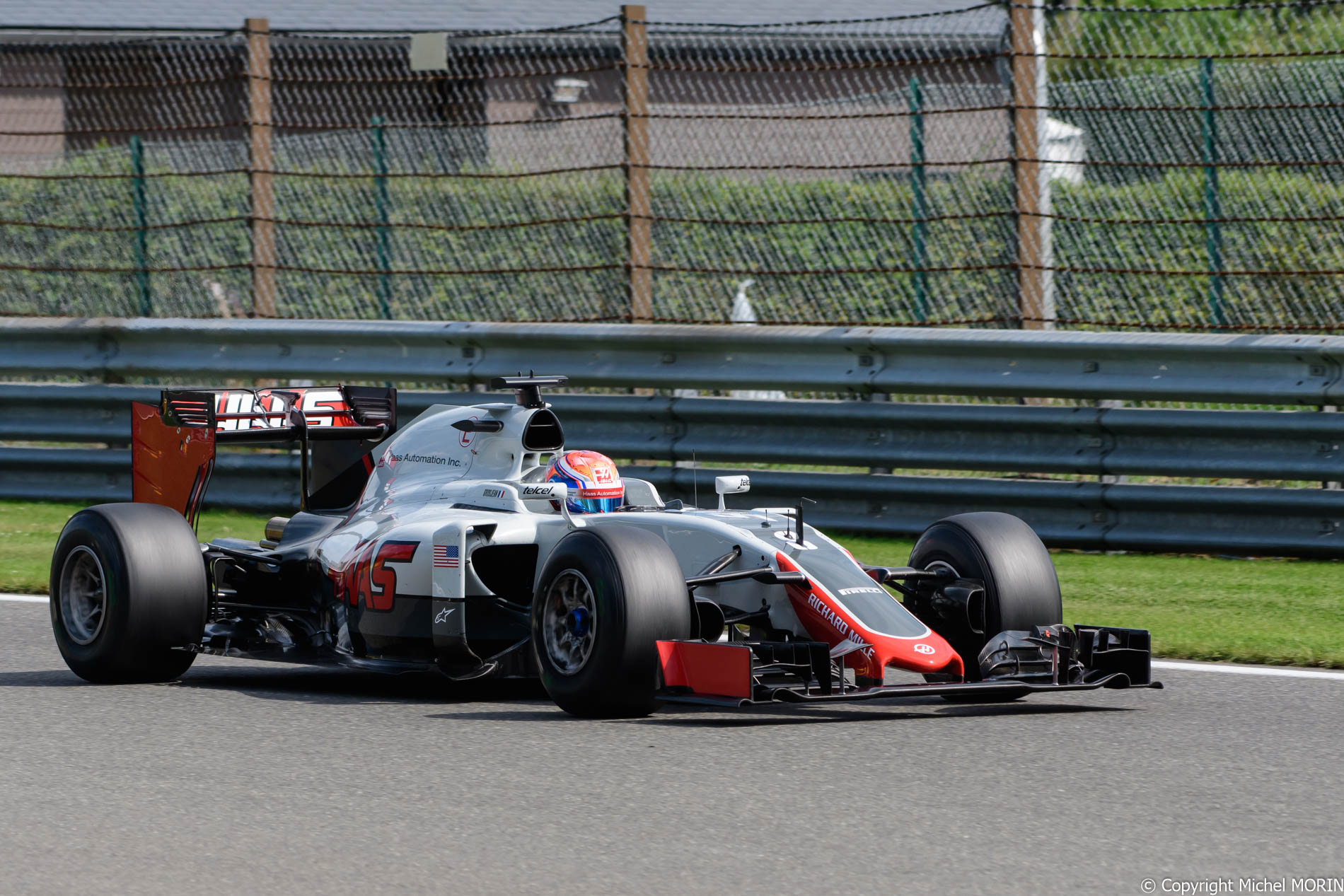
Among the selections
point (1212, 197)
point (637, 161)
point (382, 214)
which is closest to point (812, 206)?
point (637, 161)

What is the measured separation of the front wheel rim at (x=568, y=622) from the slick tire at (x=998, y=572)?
1335 millimetres

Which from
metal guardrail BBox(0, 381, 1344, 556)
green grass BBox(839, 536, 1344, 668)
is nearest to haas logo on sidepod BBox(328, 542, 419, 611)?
metal guardrail BBox(0, 381, 1344, 556)

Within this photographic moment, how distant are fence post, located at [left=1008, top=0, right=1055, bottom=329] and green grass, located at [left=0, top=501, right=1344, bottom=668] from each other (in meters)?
1.36

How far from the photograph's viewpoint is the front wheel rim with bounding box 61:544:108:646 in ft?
25.3

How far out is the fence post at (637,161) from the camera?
11953 mm

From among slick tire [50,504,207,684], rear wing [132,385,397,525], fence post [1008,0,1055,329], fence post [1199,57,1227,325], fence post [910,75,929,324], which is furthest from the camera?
fence post [910,75,929,324]

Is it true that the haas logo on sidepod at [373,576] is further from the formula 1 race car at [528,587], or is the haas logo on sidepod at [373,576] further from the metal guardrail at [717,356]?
the metal guardrail at [717,356]

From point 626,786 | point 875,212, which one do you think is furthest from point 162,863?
point 875,212

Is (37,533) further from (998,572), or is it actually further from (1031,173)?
(998,572)

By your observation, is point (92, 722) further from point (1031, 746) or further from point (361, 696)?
point (1031, 746)

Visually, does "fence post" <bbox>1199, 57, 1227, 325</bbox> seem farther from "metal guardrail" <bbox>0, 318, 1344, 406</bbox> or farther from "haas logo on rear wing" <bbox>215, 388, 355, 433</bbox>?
"haas logo on rear wing" <bbox>215, 388, 355, 433</bbox>

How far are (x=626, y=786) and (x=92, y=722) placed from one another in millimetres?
2118

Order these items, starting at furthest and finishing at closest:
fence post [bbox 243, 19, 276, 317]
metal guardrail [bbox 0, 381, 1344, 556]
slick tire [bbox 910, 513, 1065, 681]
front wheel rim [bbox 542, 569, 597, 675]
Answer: fence post [bbox 243, 19, 276, 317] < metal guardrail [bbox 0, 381, 1344, 556] < slick tire [bbox 910, 513, 1065, 681] < front wheel rim [bbox 542, 569, 597, 675]

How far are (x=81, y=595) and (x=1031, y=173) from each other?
5593 mm
